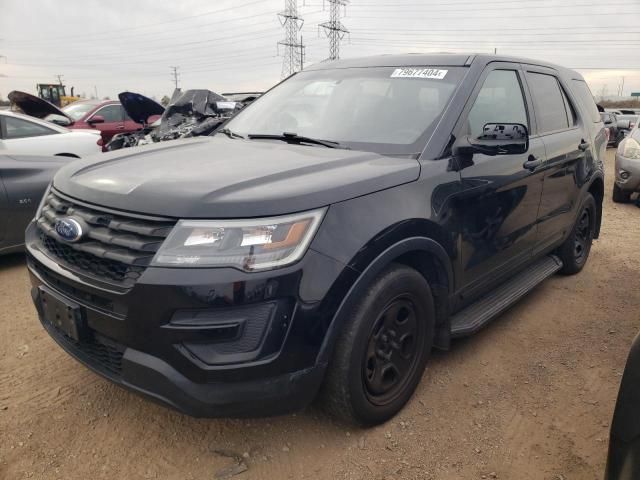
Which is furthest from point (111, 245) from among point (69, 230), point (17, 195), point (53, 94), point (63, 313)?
point (53, 94)

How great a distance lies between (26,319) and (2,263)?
61.7 inches

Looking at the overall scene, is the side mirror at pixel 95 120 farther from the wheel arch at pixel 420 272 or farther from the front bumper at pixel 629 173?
the front bumper at pixel 629 173

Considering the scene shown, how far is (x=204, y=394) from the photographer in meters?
1.93

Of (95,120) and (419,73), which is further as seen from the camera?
(95,120)

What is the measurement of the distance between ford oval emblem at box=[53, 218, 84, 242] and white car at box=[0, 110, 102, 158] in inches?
214

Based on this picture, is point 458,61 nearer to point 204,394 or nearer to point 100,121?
point 204,394

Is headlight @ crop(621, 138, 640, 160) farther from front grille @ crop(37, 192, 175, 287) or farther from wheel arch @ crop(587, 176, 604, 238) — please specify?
front grille @ crop(37, 192, 175, 287)

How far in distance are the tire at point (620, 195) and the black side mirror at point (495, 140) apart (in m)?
6.84

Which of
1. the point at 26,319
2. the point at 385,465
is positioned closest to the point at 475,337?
the point at 385,465

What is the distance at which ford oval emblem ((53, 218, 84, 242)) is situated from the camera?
2119mm

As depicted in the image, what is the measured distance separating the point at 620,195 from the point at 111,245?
28.9 feet

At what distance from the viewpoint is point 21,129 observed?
23.6 ft

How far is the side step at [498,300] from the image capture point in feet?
9.66

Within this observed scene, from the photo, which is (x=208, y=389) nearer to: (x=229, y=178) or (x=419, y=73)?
(x=229, y=178)
